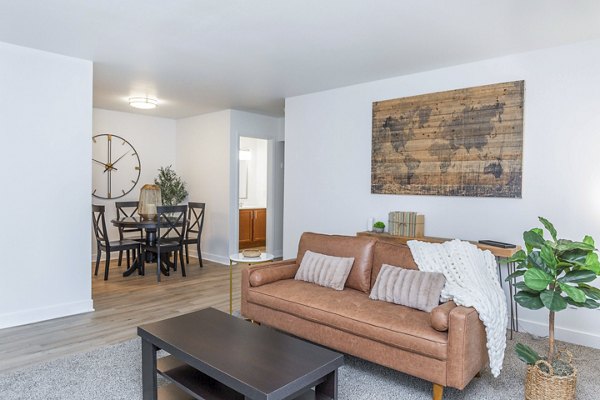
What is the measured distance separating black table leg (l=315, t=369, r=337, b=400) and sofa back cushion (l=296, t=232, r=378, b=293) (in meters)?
1.12

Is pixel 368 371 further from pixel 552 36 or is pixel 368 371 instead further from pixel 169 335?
pixel 552 36

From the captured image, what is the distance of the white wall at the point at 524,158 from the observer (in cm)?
328

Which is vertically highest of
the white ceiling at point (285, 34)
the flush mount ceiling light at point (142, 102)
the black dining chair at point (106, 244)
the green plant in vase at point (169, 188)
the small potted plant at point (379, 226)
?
the white ceiling at point (285, 34)

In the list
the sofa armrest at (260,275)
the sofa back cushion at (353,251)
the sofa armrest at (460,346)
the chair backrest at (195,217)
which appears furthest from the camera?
the chair backrest at (195,217)

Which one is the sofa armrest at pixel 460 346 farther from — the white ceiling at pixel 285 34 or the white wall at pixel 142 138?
the white wall at pixel 142 138

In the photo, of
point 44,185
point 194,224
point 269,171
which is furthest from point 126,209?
point 44,185

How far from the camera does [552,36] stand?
317 cm

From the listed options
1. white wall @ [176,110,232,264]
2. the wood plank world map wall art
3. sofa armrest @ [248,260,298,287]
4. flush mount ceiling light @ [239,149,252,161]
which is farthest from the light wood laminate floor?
flush mount ceiling light @ [239,149,252,161]

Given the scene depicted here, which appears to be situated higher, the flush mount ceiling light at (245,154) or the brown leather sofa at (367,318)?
the flush mount ceiling light at (245,154)

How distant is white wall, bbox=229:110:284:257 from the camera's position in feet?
21.0

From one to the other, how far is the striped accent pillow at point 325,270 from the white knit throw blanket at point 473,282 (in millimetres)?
559

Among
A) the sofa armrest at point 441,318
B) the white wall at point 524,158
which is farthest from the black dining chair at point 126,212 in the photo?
the sofa armrest at point 441,318

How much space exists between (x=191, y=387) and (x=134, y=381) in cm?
69

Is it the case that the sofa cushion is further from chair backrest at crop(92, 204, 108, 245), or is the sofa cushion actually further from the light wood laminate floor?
chair backrest at crop(92, 204, 108, 245)
